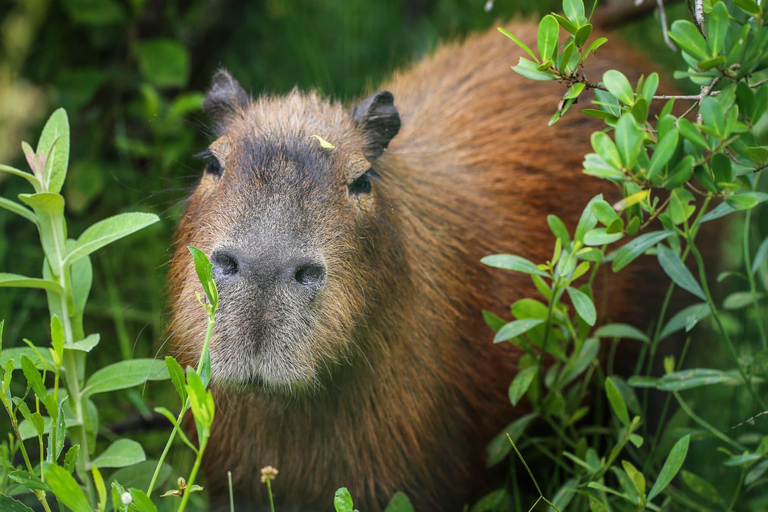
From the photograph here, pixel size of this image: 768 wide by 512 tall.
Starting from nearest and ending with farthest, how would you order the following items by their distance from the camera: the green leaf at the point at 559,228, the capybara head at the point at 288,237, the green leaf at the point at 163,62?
the capybara head at the point at 288,237
the green leaf at the point at 559,228
the green leaf at the point at 163,62

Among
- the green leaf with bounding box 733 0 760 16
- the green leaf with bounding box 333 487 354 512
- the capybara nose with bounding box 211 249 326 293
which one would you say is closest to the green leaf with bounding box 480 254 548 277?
the capybara nose with bounding box 211 249 326 293

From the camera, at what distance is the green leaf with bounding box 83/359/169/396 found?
2395 millimetres

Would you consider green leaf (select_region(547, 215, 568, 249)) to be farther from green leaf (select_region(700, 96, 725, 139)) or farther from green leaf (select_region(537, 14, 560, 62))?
green leaf (select_region(700, 96, 725, 139))

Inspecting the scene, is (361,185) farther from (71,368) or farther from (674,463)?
(674,463)

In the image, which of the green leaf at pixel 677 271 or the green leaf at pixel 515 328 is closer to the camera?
the green leaf at pixel 677 271

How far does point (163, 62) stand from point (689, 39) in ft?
10.1

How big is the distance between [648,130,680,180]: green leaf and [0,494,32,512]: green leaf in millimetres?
1694

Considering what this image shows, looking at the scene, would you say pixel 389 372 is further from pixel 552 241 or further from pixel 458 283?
pixel 552 241

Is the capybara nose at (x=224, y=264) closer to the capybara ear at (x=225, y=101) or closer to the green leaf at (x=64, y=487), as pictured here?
the green leaf at (x=64, y=487)

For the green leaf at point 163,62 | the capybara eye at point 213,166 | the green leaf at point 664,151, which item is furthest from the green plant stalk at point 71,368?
the green leaf at point 163,62

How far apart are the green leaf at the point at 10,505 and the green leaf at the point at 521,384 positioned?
144cm

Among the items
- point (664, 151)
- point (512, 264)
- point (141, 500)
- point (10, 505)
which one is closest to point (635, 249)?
point (512, 264)

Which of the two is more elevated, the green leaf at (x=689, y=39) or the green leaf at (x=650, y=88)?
the green leaf at (x=689, y=39)

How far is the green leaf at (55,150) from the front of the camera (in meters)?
2.31
